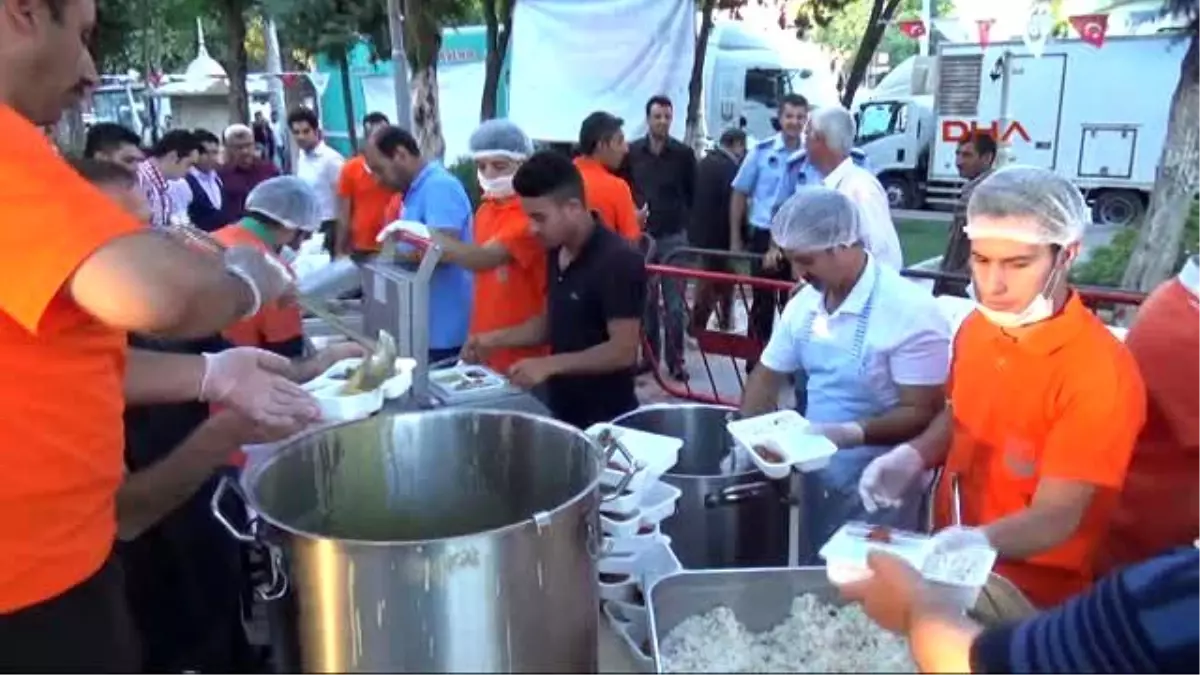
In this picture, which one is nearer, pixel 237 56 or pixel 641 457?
pixel 641 457

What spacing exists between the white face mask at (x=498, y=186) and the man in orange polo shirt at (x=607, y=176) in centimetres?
49

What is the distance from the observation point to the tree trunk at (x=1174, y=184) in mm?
7156

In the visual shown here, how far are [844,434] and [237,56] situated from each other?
1136 cm

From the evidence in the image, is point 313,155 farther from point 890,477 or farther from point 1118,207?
point 1118,207

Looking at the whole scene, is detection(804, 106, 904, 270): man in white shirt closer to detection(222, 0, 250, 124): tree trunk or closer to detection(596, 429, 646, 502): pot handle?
detection(596, 429, 646, 502): pot handle

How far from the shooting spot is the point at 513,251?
13.1 feet

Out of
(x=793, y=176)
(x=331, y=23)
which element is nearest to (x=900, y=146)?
(x=331, y=23)

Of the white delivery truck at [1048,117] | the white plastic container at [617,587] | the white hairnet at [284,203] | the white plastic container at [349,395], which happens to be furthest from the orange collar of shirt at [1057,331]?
the white delivery truck at [1048,117]

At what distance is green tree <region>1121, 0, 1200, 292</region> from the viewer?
281 inches

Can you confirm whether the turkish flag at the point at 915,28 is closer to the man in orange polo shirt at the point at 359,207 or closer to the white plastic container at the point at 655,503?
the man in orange polo shirt at the point at 359,207

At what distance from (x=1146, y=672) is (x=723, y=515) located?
1466 mm

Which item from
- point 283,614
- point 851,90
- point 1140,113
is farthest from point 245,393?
point 1140,113

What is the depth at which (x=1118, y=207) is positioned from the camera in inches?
627

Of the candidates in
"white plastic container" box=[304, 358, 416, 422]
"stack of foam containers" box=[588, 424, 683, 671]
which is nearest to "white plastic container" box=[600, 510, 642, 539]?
"stack of foam containers" box=[588, 424, 683, 671]
